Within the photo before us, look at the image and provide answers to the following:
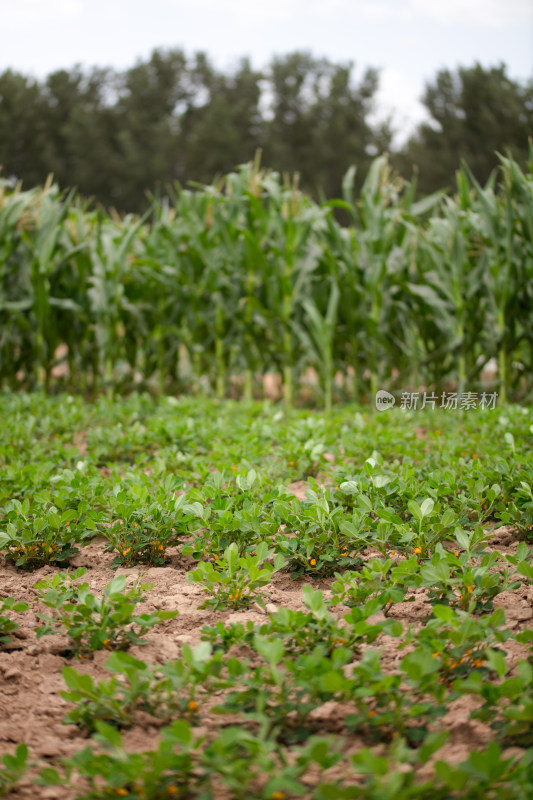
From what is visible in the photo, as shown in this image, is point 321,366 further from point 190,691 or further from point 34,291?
point 190,691

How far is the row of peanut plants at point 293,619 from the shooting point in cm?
93

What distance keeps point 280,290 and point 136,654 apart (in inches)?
135

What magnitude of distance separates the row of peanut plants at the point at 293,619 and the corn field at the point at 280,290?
172cm

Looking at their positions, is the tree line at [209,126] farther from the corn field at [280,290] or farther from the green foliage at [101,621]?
the green foliage at [101,621]

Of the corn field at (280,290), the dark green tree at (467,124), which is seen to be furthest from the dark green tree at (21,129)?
the corn field at (280,290)

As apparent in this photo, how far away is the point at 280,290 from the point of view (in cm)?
443

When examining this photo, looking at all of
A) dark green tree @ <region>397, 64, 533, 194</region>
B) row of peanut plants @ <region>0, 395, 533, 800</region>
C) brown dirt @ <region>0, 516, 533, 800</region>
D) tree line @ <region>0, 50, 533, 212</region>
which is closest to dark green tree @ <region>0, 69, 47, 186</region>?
tree line @ <region>0, 50, 533, 212</region>

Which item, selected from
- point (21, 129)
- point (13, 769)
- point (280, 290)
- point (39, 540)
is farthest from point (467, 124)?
point (13, 769)

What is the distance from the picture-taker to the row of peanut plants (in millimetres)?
930

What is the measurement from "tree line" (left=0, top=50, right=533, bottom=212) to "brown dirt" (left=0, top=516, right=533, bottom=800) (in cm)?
1789

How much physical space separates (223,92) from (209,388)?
24084 millimetres

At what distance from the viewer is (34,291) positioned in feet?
15.0

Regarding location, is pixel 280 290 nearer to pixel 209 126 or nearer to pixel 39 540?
pixel 39 540

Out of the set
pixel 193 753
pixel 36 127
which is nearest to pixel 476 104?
pixel 36 127
